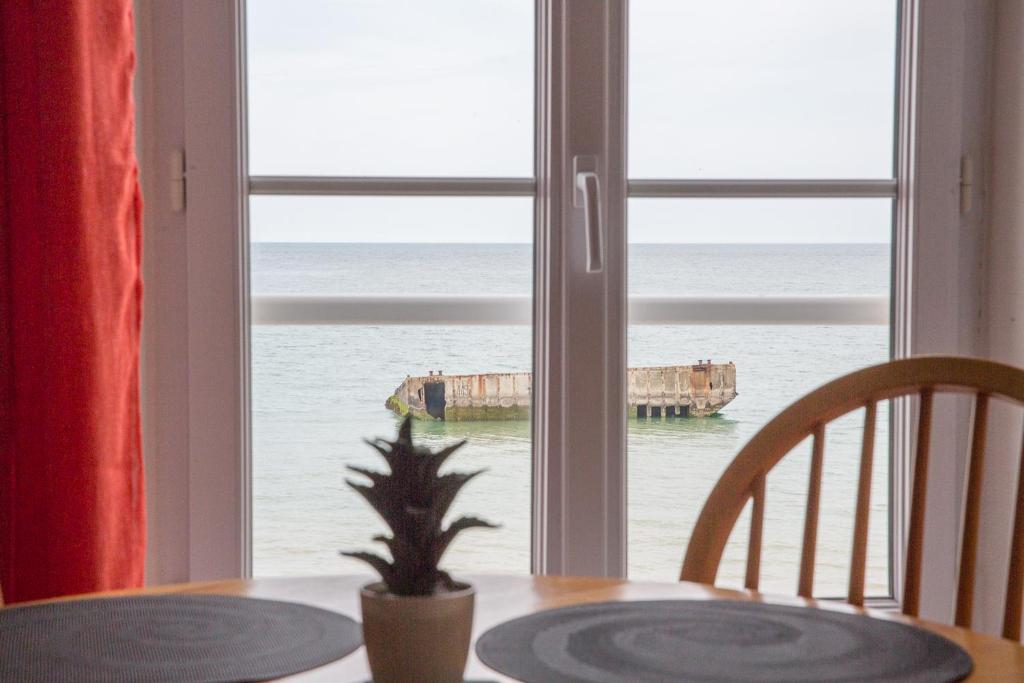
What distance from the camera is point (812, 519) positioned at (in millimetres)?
1328

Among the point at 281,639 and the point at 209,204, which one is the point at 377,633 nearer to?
the point at 281,639

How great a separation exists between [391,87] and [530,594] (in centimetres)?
114

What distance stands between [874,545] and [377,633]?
149 cm

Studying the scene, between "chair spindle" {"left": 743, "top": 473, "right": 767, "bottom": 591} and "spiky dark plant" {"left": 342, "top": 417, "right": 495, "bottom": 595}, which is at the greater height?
"spiky dark plant" {"left": 342, "top": 417, "right": 495, "bottom": 595}

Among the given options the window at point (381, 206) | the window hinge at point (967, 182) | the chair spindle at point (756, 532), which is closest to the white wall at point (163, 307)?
the window at point (381, 206)

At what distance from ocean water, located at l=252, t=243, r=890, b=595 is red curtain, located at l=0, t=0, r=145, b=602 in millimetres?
436

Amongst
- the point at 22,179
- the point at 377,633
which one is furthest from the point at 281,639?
the point at 22,179

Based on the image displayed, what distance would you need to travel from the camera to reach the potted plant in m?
0.72

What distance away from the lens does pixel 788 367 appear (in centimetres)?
200

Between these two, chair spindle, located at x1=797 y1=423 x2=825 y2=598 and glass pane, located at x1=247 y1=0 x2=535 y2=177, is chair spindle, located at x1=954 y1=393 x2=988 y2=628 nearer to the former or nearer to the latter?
chair spindle, located at x1=797 y1=423 x2=825 y2=598

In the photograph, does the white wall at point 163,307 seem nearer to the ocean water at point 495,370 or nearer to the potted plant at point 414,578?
the ocean water at point 495,370

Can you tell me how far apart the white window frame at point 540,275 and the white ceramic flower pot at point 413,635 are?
1.19m

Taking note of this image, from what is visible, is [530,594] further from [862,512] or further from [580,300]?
[580,300]

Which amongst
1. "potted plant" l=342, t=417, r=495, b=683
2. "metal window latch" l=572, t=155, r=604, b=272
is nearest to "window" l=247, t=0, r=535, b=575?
"metal window latch" l=572, t=155, r=604, b=272
